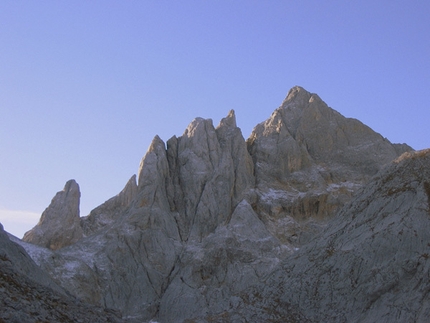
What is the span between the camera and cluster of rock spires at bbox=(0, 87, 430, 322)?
49.0 metres

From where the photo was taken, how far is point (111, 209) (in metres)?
93.9

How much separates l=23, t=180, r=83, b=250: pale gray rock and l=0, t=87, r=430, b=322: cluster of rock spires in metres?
0.17

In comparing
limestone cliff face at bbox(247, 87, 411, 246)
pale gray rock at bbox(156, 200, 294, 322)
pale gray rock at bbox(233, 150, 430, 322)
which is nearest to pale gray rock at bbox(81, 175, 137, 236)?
pale gray rock at bbox(156, 200, 294, 322)

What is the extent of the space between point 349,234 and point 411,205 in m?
5.52

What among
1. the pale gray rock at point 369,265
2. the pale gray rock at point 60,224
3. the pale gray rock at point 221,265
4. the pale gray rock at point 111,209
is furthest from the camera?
the pale gray rock at point 111,209

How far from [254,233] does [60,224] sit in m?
25.1

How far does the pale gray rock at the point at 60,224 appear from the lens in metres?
85.1

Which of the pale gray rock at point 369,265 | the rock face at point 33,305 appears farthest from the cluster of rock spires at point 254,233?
the rock face at point 33,305

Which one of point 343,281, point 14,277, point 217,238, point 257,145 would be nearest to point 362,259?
point 343,281

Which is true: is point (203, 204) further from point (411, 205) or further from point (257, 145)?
point (411, 205)

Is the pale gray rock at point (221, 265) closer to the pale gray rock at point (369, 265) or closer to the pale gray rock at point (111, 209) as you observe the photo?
the pale gray rock at point (111, 209)

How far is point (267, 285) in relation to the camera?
177ft

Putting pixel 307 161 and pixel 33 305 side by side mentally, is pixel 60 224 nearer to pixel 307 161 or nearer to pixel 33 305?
pixel 307 161

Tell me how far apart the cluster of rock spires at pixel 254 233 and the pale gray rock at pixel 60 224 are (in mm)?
174
